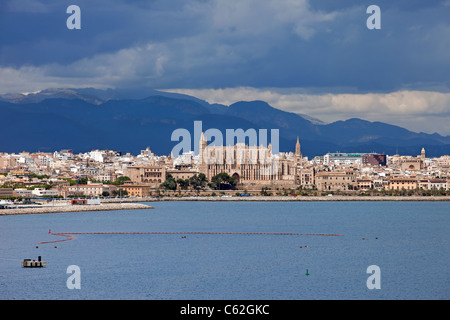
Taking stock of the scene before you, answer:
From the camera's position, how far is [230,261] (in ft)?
96.1

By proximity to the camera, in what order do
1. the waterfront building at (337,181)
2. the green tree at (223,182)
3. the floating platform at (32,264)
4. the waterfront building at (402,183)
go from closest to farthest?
the floating platform at (32,264) → the waterfront building at (402,183) → the waterfront building at (337,181) → the green tree at (223,182)

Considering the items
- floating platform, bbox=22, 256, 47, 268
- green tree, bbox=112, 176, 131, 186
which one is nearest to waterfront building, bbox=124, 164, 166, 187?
green tree, bbox=112, 176, 131, 186

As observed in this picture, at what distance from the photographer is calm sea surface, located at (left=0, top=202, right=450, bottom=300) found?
23203 millimetres

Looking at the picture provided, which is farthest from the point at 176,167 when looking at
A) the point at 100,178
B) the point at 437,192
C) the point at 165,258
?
the point at 165,258

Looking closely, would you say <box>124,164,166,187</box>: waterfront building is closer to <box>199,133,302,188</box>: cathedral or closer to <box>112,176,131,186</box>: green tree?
<box>112,176,131,186</box>: green tree

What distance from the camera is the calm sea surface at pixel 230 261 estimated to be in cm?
2320

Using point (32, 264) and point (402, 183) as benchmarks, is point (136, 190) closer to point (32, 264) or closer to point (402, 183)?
point (402, 183)

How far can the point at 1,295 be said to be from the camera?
22.2m

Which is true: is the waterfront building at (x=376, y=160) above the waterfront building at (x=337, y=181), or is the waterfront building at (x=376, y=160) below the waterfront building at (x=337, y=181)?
above

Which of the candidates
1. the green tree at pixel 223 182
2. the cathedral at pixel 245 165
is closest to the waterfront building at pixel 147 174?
the green tree at pixel 223 182

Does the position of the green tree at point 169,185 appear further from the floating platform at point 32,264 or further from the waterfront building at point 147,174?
the floating platform at point 32,264
